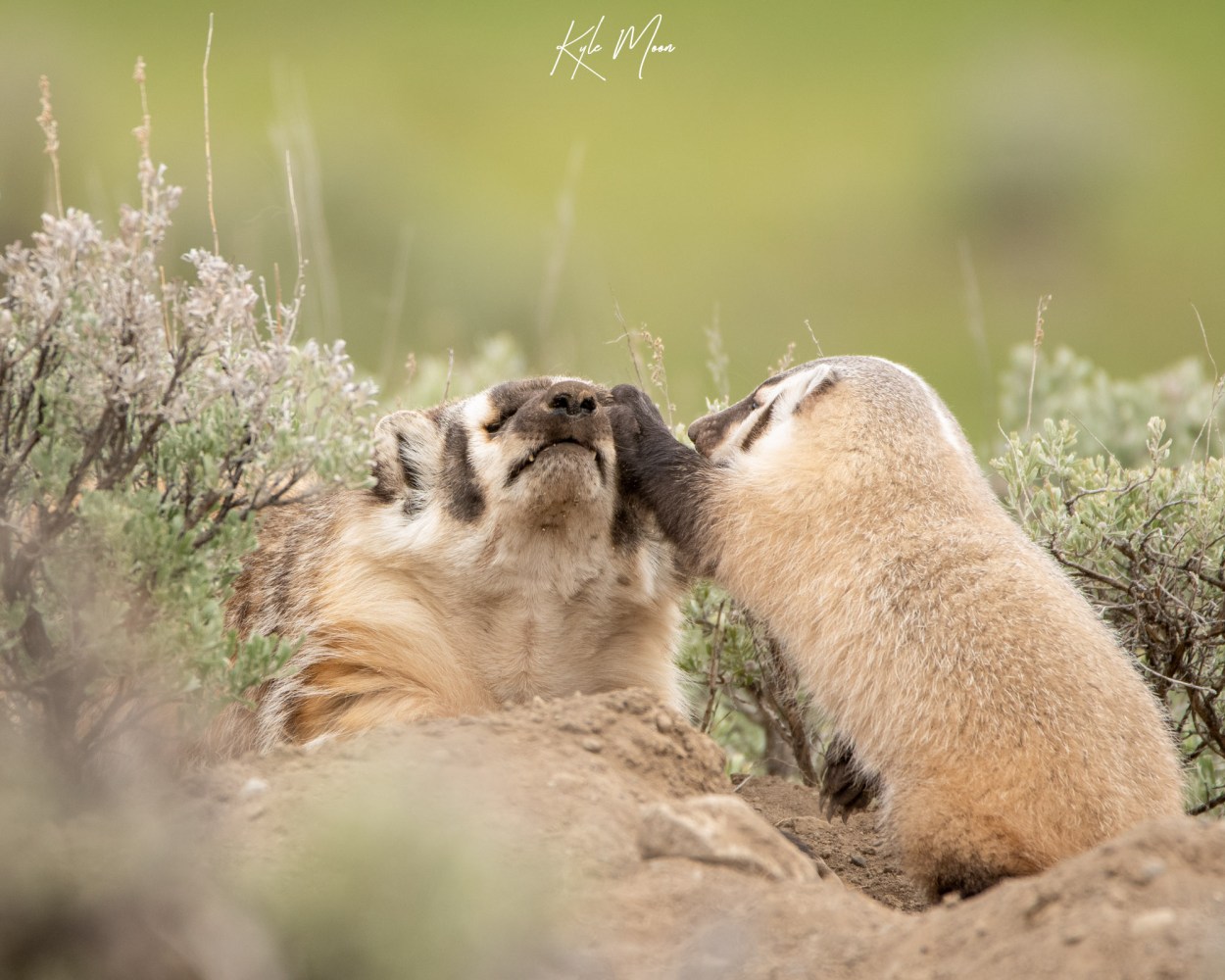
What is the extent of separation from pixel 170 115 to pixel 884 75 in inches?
495

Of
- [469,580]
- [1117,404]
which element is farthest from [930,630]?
[1117,404]

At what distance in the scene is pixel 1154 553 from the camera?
4355 millimetres

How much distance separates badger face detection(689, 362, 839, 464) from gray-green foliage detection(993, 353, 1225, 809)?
2.33 feet

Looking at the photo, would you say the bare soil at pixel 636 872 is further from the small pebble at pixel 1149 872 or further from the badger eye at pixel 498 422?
the badger eye at pixel 498 422

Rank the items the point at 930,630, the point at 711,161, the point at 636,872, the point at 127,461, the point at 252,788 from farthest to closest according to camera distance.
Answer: the point at 711,161 < the point at 930,630 < the point at 127,461 < the point at 252,788 < the point at 636,872

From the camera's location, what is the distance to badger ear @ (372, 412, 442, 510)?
4.36 m

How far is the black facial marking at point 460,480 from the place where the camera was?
4191mm

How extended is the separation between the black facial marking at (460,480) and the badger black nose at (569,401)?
33 cm

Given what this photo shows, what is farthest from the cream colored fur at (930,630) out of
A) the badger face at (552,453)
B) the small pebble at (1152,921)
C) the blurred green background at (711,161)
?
the blurred green background at (711,161)

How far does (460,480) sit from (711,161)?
15.7 m

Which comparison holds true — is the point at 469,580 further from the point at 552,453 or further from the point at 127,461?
the point at 127,461

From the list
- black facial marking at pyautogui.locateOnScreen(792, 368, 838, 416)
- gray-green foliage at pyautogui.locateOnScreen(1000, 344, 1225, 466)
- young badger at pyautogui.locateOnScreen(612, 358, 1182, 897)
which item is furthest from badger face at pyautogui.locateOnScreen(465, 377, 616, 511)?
gray-green foliage at pyautogui.locateOnScreen(1000, 344, 1225, 466)

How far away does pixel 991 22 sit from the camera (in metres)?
20.9

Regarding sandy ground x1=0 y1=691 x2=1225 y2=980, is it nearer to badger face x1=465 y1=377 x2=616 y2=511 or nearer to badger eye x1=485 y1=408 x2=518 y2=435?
badger face x1=465 y1=377 x2=616 y2=511
